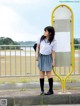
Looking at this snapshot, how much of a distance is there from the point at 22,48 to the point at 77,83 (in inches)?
81.1

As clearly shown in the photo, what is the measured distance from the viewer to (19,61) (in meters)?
11.4

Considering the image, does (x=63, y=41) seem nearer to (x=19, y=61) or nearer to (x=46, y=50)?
(x=46, y=50)

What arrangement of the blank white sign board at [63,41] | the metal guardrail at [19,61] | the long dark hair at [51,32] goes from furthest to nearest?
the metal guardrail at [19,61], the blank white sign board at [63,41], the long dark hair at [51,32]

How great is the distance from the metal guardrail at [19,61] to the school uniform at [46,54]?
2.58 metres

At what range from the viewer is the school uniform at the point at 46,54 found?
28.0 ft

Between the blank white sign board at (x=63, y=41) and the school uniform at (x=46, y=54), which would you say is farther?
the blank white sign board at (x=63, y=41)

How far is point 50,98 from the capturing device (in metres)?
8.40

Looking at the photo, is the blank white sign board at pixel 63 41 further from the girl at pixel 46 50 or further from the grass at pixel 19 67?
the grass at pixel 19 67

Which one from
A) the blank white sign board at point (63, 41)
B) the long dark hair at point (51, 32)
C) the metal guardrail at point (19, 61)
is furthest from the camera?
the metal guardrail at point (19, 61)

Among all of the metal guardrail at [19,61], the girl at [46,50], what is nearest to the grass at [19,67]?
the metal guardrail at [19,61]

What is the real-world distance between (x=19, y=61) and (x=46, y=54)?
294 cm

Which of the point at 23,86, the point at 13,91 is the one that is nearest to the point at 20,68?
the point at 23,86

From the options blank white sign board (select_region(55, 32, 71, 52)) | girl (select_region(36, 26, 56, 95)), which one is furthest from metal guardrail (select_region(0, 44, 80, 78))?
girl (select_region(36, 26, 56, 95))

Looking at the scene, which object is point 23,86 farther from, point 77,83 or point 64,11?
point 64,11
